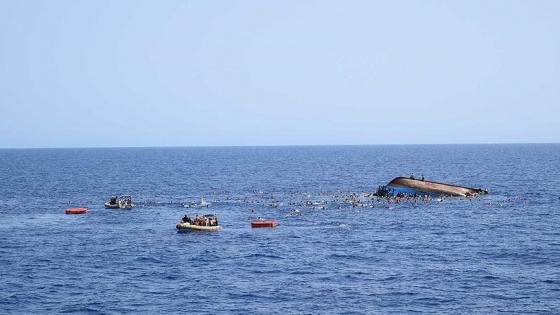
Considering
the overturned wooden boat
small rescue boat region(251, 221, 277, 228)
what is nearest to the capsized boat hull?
small rescue boat region(251, 221, 277, 228)

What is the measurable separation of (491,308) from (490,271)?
13546 mm

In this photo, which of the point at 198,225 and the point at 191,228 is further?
the point at 198,225

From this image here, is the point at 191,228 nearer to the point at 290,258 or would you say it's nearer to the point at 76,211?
the point at 290,258

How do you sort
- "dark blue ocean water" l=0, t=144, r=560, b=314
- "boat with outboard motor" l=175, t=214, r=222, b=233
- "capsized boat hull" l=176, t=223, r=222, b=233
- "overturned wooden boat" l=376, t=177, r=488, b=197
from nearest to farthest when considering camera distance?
"dark blue ocean water" l=0, t=144, r=560, b=314 → "capsized boat hull" l=176, t=223, r=222, b=233 → "boat with outboard motor" l=175, t=214, r=222, b=233 → "overturned wooden boat" l=376, t=177, r=488, b=197

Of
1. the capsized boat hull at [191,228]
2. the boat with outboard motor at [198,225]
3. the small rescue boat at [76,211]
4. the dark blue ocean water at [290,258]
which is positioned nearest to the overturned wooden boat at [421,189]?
the dark blue ocean water at [290,258]

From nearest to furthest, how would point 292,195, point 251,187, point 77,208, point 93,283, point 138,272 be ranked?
point 93,283, point 138,272, point 77,208, point 292,195, point 251,187

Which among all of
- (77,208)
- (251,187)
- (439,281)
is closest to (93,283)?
(439,281)

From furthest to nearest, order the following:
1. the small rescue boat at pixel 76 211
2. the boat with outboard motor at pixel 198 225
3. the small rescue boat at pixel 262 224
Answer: the small rescue boat at pixel 76 211, the small rescue boat at pixel 262 224, the boat with outboard motor at pixel 198 225

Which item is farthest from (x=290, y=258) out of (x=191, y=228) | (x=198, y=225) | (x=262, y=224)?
(x=262, y=224)

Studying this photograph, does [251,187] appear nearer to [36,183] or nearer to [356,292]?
[36,183]

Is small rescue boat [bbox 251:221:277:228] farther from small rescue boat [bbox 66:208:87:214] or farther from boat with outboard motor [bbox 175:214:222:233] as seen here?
small rescue boat [bbox 66:208:87:214]

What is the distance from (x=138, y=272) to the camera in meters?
69.8

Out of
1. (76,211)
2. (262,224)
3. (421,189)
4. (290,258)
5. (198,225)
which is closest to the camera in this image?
(290,258)

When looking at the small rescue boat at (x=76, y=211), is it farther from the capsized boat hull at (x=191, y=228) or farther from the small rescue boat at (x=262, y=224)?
the small rescue boat at (x=262, y=224)
